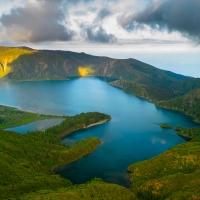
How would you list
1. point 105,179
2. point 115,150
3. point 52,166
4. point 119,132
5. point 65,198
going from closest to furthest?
1. point 65,198
2. point 105,179
3. point 52,166
4. point 115,150
5. point 119,132

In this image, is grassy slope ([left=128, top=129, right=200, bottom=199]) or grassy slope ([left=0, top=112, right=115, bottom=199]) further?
grassy slope ([left=0, top=112, right=115, bottom=199])

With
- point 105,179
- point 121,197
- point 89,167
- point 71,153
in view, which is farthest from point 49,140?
A: point 121,197

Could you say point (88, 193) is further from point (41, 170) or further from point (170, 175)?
point (41, 170)

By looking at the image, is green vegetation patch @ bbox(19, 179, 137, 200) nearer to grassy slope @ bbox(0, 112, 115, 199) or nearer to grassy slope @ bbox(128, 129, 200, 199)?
grassy slope @ bbox(128, 129, 200, 199)

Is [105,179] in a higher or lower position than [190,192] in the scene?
lower

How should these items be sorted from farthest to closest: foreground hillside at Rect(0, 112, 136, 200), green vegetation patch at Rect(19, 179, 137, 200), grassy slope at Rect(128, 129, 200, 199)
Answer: grassy slope at Rect(128, 129, 200, 199)
foreground hillside at Rect(0, 112, 136, 200)
green vegetation patch at Rect(19, 179, 137, 200)

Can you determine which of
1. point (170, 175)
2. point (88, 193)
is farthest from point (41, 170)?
point (170, 175)

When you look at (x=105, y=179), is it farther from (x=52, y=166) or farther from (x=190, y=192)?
(x=190, y=192)

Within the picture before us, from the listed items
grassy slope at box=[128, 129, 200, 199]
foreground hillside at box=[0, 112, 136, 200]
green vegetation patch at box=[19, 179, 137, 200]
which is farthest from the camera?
grassy slope at box=[128, 129, 200, 199]

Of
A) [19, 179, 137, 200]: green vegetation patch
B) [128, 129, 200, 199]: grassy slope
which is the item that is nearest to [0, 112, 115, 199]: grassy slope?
[19, 179, 137, 200]: green vegetation patch
